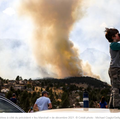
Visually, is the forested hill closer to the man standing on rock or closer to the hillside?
the hillside

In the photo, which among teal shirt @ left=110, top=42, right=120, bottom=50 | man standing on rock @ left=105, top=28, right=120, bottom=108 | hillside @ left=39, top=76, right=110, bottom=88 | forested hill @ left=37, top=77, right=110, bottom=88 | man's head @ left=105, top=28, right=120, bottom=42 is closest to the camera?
man standing on rock @ left=105, top=28, right=120, bottom=108

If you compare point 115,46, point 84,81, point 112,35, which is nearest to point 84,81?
point 84,81

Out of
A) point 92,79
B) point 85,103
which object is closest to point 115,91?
point 85,103

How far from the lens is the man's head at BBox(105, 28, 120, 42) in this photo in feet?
13.0

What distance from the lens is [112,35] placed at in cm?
398

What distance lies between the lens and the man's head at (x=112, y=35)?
3.96 metres

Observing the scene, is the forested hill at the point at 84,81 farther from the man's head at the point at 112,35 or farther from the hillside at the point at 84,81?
the man's head at the point at 112,35

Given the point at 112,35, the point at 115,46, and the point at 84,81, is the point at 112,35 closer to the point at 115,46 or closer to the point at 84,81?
the point at 115,46

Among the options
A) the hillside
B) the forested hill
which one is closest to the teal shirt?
the hillside

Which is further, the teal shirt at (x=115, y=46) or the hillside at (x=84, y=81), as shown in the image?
the hillside at (x=84, y=81)

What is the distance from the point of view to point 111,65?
12.3 ft

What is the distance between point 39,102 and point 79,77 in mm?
118890

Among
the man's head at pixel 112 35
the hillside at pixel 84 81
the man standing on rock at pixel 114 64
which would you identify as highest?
the hillside at pixel 84 81

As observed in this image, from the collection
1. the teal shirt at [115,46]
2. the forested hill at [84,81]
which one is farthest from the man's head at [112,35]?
the forested hill at [84,81]
